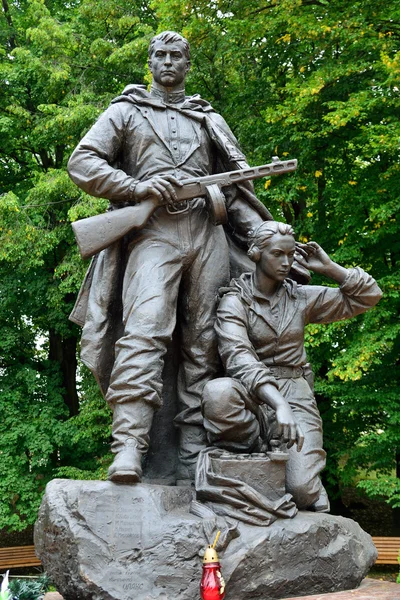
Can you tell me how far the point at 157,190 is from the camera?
5.06 metres

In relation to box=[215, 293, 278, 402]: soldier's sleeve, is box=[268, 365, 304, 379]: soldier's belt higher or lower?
lower

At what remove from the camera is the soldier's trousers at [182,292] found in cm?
493

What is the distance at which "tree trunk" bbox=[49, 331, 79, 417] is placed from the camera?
611 inches

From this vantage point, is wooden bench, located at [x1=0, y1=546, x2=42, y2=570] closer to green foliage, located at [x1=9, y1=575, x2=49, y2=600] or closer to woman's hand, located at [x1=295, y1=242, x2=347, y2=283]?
woman's hand, located at [x1=295, y1=242, x2=347, y2=283]

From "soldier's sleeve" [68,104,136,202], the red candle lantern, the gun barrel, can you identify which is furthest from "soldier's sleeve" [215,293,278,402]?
the red candle lantern

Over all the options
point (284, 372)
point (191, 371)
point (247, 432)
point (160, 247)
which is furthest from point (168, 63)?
point (247, 432)

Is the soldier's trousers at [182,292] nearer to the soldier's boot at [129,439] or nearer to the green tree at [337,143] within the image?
the soldier's boot at [129,439]

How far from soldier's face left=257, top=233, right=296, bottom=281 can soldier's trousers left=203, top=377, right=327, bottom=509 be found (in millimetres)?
748

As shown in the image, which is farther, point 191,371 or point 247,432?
point 191,371

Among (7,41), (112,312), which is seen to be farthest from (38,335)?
(112,312)

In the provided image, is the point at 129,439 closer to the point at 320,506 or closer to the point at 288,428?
the point at 288,428

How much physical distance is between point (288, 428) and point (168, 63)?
8.10ft

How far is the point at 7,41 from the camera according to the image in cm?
1683

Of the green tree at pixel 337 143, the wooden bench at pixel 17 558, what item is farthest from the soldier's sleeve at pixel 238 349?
the wooden bench at pixel 17 558
